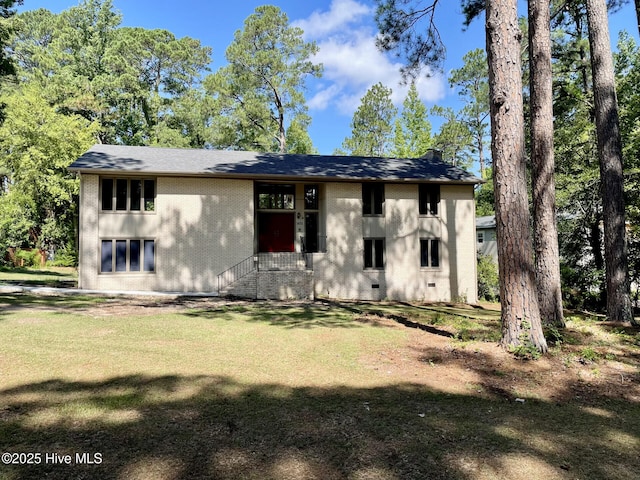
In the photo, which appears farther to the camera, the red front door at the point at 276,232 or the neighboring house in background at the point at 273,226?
the red front door at the point at 276,232

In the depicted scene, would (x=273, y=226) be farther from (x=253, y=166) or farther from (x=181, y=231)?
(x=181, y=231)

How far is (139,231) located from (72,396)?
42.4ft

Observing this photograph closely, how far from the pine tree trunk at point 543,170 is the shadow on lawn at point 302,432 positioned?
359 centimetres

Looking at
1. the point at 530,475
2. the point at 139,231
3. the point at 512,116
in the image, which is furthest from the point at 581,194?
the point at 139,231

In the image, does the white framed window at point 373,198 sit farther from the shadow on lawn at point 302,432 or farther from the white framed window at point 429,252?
the shadow on lawn at point 302,432

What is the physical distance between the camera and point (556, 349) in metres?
6.29

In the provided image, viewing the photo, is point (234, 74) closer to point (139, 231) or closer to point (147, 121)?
point (147, 121)

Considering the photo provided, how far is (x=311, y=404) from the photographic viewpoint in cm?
432

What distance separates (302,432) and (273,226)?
15.3 metres

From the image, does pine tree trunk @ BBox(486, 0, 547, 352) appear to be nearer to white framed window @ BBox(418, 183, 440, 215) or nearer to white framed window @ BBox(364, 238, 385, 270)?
white framed window @ BBox(364, 238, 385, 270)

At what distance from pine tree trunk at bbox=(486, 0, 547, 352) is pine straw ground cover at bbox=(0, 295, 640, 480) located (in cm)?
67

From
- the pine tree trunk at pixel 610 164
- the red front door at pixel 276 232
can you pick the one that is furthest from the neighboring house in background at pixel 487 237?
the pine tree trunk at pixel 610 164

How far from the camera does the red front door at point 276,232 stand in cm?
1839

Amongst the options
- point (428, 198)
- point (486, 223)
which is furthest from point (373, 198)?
point (486, 223)
